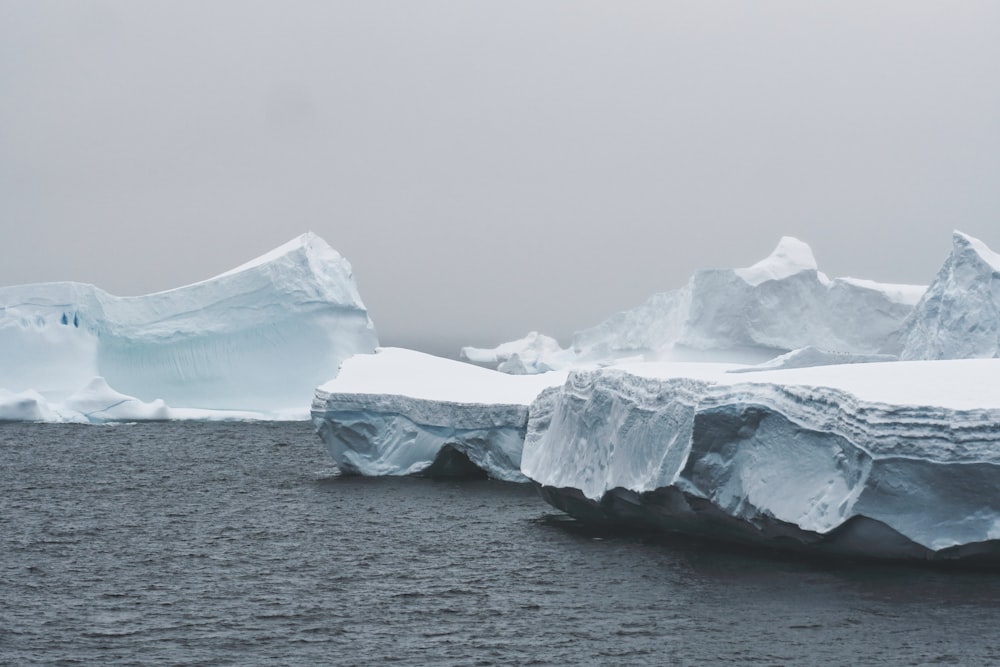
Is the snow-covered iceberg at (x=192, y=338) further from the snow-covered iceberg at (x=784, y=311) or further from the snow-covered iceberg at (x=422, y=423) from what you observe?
the snow-covered iceberg at (x=784, y=311)

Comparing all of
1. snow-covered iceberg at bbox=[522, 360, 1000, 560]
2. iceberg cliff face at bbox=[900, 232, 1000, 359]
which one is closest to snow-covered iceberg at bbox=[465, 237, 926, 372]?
iceberg cliff face at bbox=[900, 232, 1000, 359]

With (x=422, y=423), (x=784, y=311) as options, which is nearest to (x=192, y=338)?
(x=422, y=423)

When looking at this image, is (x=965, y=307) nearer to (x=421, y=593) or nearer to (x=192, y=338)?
(x=421, y=593)

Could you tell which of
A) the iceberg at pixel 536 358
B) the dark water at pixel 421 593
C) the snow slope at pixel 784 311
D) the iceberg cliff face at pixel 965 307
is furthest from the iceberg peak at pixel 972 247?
the iceberg at pixel 536 358

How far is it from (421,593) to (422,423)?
797 centimetres

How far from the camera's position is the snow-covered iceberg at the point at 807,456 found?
1140 cm

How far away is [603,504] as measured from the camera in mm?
14680

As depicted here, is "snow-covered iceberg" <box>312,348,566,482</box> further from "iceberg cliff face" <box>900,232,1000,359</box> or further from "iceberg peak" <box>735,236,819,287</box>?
"iceberg peak" <box>735,236,819,287</box>

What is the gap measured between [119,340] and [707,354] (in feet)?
45.8

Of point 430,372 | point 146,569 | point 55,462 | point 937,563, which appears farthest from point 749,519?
point 55,462

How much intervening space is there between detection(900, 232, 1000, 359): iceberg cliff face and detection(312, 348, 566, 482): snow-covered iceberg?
7609 millimetres

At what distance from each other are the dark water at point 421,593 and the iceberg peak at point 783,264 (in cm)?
1381

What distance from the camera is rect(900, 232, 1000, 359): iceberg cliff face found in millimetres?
22328

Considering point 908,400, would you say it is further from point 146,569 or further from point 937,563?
point 146,569
